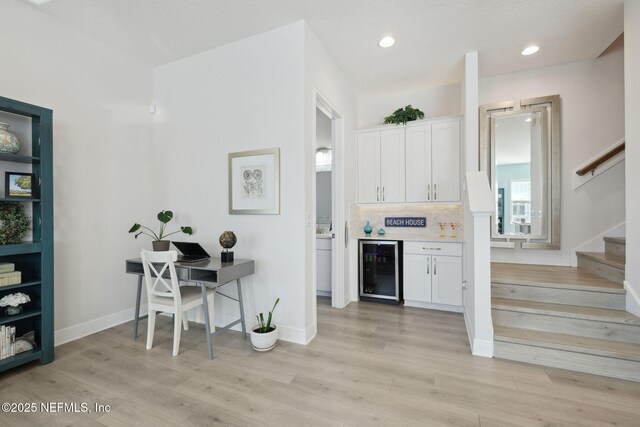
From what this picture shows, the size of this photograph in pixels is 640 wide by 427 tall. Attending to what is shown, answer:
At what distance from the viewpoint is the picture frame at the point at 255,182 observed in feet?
9.36

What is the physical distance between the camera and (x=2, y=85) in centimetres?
241

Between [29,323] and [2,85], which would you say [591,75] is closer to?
[2,85]

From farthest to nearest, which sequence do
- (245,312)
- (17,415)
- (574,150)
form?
(574,150)
(245,312)
(17,415)

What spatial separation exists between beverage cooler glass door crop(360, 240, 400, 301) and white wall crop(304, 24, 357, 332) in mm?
177

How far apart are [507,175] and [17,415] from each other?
4982 millimetres

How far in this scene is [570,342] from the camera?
229 cm

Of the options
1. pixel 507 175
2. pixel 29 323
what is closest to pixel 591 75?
pixel 507 175

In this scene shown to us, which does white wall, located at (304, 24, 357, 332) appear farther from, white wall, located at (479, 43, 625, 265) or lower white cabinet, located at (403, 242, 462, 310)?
white wall, located at (479, 43, 625, 265)

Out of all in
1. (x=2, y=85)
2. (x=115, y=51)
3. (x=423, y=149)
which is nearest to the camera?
(x=2, y=85)

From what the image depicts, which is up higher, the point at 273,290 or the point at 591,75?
the point at 591,75

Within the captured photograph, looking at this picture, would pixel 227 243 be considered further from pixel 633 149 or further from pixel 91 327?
pixel 633 149

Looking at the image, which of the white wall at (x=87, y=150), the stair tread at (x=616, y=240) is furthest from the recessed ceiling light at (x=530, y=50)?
the white wall at (x=87, y=150)

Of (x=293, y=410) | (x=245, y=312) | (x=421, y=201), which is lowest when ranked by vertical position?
(x=293, y=410)

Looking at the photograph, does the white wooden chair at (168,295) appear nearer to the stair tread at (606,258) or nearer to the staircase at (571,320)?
the staircase at (571,320)
